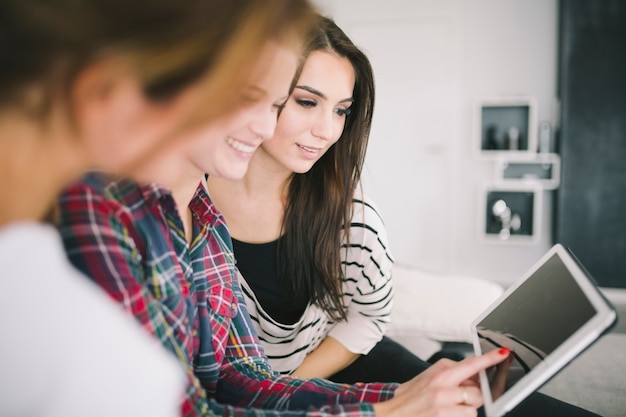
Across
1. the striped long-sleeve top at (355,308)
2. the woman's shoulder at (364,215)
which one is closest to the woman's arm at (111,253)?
the striped long-sleeve top at (355,308)

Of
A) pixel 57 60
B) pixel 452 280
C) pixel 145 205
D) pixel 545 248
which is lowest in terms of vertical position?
pixel 545 248

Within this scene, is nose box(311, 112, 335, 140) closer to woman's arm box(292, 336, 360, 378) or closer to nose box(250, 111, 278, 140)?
nose box(250, 111, 278, 140)

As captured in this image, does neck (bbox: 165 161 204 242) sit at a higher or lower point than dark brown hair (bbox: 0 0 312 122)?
lower

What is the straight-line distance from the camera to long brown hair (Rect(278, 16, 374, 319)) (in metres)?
1.30

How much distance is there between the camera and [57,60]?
0.48 m

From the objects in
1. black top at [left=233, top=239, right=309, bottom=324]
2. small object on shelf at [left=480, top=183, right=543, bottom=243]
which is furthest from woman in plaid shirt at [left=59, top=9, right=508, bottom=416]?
small object on shelf at [left=480, top=183, right=543, bottom=243]

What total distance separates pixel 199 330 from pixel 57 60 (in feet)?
1.76

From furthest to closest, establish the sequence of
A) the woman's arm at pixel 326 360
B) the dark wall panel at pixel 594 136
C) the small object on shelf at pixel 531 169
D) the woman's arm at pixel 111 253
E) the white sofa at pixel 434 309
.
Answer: the small object on shelf at pixel 531 169 → the dark wall panel at pixel 594 136 → the white sofa at pixel 434 309 → the woman's arm at pixel 326 360 → the woman's arm at pixel 111 253

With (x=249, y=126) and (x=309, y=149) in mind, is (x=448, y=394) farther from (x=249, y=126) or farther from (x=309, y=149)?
(x=309, y=149)

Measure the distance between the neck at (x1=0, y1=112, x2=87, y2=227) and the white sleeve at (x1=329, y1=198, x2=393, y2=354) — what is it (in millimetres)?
856

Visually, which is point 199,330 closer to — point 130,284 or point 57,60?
point 130,284

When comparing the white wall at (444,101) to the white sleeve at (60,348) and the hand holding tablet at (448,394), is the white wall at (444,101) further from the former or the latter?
the white sleeve at (60,348)

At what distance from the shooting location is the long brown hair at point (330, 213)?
1.30m

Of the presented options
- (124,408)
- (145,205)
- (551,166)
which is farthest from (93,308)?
(551,166)
